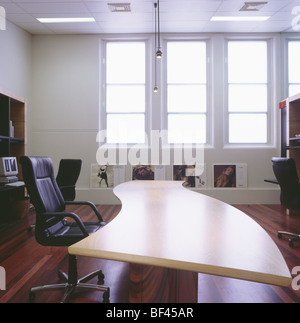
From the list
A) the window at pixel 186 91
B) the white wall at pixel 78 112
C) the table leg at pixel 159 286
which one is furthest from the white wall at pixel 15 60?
the table leg at pixel 159 286

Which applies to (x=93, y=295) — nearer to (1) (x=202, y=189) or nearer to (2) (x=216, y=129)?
(1) (x=202, y=189)

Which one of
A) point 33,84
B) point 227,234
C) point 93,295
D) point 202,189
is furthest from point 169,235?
point 33,84

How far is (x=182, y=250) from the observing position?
3.39ft

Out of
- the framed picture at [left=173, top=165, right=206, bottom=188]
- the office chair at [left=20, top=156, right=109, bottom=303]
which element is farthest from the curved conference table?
the framed picture at [left=173, top=165, right=206, bottom=188]

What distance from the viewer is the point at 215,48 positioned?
6105 millimetres

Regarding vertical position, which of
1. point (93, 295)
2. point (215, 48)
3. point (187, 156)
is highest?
point (215, 48)

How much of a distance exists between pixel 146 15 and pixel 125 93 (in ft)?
5.63

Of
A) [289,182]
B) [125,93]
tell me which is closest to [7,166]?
[125,93]

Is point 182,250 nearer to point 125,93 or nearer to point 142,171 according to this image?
point 142,171

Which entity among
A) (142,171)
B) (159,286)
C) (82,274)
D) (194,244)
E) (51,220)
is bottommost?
(82,274)

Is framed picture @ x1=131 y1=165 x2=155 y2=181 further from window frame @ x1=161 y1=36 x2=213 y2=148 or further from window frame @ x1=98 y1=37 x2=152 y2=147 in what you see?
window frame @ x1=161 y1=36 x2=213 y2=148

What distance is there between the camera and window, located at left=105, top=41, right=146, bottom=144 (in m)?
6.27

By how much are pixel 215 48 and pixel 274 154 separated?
275cm

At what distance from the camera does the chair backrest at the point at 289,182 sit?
3.24m
